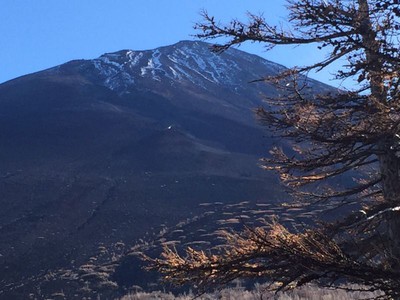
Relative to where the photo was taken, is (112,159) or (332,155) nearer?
(332,155)

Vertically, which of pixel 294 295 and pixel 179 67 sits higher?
pixel 179 67

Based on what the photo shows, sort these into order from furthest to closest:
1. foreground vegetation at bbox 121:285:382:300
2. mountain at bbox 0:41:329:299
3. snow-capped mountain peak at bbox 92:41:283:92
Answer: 1. snow-capped mountain peak at bbox 92:41:283:92
2. mountain at bbox 0:41:329:299
3. foreground vegetation at bbox 121:285:382:300

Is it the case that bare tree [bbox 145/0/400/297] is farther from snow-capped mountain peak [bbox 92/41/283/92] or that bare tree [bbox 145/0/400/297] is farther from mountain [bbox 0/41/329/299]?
snow-capped mountain peak [bbox 92/41/283/92]

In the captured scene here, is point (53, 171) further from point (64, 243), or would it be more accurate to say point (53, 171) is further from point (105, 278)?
point (105, 278)

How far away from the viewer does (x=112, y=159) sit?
4691cm

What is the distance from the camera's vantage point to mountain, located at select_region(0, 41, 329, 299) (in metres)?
28.0

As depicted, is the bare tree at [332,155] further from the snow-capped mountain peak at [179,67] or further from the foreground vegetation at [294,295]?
the snow-capped mountain peak at [179,67]

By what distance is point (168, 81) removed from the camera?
80.8m

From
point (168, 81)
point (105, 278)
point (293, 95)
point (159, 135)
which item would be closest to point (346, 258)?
point (293, 95)

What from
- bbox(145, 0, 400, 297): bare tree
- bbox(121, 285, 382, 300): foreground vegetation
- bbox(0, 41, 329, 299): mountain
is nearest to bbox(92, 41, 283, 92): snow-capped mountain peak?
bbox(0, 41, 329, 299): mountain

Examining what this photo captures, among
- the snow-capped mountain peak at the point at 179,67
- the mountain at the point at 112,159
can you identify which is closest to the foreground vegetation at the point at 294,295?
the mountain at the point at 112,159

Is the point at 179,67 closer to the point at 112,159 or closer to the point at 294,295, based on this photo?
the point at 112,159

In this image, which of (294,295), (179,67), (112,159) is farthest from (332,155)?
(179,67)

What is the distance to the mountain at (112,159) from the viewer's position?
28031 millimetres
